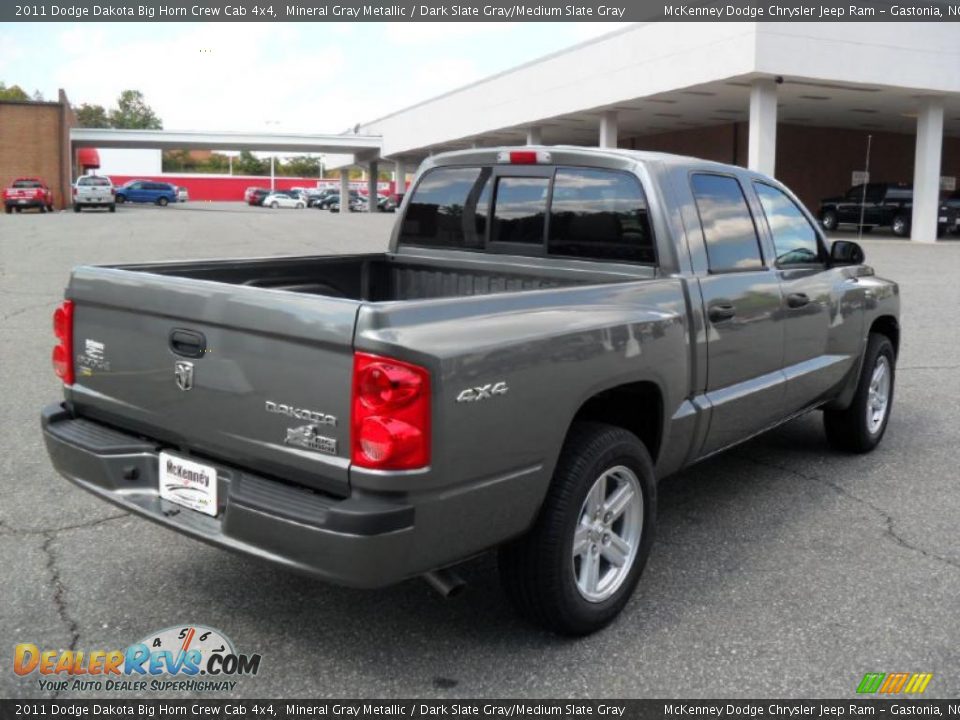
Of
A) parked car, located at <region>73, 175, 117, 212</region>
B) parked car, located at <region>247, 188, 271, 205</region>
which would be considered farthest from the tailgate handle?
parked car, located at <region>247, 188, 271, 205</region>

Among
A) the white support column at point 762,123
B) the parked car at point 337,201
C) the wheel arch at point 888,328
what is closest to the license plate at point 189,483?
the wheel arch at point 888,328

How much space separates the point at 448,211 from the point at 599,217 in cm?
101

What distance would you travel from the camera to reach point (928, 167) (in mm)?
29266

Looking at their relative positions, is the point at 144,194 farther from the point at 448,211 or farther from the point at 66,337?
the point at 66,337

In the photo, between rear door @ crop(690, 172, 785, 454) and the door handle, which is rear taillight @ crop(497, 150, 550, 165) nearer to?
rear door @ crop(690, 172, 785, 454)

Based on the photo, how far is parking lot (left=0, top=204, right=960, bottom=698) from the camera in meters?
3.15

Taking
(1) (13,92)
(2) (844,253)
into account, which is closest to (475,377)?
(2) (844,253)

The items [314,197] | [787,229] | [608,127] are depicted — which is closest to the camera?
[787,229]

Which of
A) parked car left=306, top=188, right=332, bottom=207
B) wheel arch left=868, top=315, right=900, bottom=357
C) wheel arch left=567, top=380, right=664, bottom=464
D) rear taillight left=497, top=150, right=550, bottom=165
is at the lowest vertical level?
wheel arch left=567, top=380, right=664, bottom=464

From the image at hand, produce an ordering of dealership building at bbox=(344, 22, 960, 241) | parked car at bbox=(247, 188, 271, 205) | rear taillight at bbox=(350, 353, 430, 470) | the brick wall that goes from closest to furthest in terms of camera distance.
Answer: rear taillight at bbox=(350, 353, 430, 470) < dealership building at bbox=(344, 22, 960, 241) < the brick wall < parked car at bbox=(247, 188, 271, 205)

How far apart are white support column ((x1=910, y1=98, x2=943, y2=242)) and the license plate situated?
1202 inches

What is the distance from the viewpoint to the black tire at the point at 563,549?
3.19 metres

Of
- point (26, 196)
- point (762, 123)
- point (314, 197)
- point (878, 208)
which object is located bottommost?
point (878, 208)

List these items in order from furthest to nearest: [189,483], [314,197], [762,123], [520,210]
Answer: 1. [314,197]
2. [762,123]
3. [520,210]
4. [189,483]
